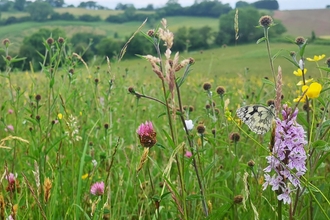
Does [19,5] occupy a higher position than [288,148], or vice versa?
[288,148]

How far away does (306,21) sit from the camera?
25.4 metres

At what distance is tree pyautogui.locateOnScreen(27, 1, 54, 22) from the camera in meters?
50.7

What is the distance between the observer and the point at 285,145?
0.83 meters

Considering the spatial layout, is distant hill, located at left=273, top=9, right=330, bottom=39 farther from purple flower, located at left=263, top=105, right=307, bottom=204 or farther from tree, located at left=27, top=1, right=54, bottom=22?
tree, located at left=27, top=1, right=54, bottom=22

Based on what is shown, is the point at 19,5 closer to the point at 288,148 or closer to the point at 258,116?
the point at 258,116

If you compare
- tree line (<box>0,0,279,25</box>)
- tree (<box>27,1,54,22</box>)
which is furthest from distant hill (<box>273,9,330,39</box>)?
tree (<box>27,1,54,22</box>)

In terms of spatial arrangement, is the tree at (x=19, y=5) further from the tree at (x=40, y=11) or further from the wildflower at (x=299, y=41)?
the wildflower at (x=299, y=41)

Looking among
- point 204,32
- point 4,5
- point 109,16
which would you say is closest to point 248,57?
point 204,32

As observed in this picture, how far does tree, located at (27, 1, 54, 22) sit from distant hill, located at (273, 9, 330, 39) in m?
32.7

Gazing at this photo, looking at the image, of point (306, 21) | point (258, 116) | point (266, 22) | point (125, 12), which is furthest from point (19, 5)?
point (258, 116)

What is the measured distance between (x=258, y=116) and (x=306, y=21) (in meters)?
26.4

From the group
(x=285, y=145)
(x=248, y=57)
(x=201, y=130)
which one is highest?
(x=285, y=145)

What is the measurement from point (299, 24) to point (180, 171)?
86.6 ft

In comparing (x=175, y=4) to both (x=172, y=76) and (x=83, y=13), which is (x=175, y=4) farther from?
(x=172, y=76)
